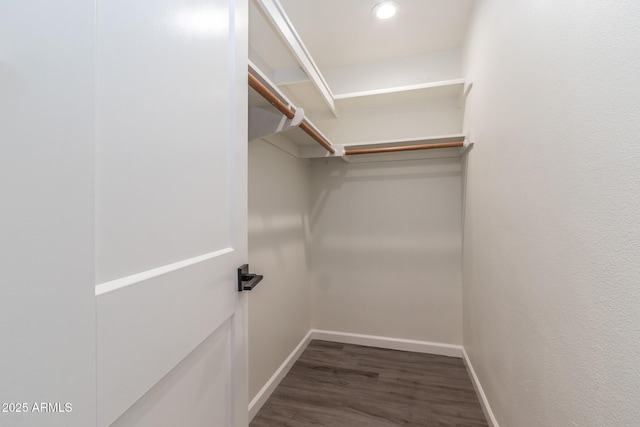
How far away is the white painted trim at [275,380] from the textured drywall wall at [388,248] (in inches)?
13.3

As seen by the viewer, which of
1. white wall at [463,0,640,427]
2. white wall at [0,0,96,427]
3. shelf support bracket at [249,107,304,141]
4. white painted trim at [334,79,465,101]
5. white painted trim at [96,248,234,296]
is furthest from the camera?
white painted trim at [334,79,465,101]

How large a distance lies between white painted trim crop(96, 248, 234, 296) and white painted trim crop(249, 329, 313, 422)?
132cm

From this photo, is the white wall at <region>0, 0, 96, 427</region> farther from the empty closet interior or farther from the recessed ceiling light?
the recessed ceiling light

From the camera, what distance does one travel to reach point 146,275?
0.48 m

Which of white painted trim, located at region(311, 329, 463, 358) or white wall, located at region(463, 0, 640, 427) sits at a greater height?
white wall, located at region(463, 0, 640, 427)

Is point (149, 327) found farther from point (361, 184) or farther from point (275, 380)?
point (361, 184)

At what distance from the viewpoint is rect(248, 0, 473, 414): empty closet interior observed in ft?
5.74

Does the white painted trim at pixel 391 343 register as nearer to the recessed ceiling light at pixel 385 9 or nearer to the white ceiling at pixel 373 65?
the white ceiling at pixel 373 65

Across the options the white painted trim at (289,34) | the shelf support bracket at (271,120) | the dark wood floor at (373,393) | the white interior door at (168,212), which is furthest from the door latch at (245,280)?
the dark wood floor at (373,393)

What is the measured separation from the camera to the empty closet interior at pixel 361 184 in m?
1.75

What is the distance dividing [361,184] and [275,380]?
1.66 m

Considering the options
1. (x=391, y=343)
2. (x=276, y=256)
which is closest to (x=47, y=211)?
(x=276, y=256)

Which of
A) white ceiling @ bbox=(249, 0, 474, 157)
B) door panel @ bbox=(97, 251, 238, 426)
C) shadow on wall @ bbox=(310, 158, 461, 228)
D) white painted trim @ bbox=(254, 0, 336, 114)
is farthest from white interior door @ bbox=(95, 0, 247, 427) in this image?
shadow on wall @ bbox=(310, 158, 461, 228)

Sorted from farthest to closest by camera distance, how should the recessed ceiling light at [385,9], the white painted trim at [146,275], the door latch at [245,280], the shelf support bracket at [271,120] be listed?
the recessed ceiling light at [385,9] → the shelf support bracket at [271,120] → the door latch at [245,280] → the white painted trim at [146,275]
